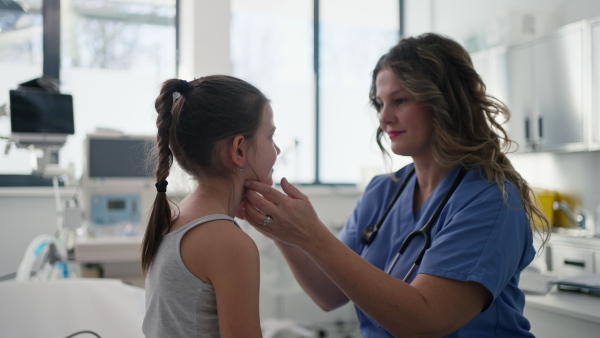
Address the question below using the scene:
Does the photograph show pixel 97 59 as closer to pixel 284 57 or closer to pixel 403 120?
pixel 284 57

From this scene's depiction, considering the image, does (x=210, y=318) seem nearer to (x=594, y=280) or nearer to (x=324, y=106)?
(x=594, y=280)

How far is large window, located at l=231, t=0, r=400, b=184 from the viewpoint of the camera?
4.45 metres

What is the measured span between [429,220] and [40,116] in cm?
147

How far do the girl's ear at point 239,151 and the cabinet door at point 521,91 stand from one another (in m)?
2.56

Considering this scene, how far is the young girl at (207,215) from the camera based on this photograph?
0.95 metres

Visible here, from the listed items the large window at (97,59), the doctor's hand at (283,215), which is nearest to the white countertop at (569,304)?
the doctor's hand at (283,215)

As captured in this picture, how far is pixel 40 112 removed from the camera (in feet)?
6.37

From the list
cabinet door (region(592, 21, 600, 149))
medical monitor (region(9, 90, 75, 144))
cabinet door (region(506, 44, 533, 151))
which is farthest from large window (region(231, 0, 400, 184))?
medical monitor (region(9, 90, 75, 144))

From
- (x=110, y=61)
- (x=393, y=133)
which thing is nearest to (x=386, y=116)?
(x=393, y=133)

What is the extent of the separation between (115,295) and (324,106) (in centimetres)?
333

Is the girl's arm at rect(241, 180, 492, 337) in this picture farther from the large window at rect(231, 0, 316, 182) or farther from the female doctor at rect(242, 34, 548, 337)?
the large window at rect(231, 0, 316, 182)

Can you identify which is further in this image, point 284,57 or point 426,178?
point 284,57

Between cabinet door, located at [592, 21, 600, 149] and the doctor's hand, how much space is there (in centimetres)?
230

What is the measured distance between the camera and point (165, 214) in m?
1.03
